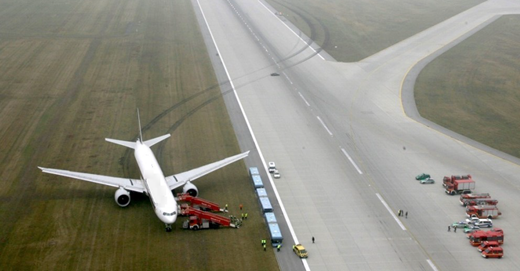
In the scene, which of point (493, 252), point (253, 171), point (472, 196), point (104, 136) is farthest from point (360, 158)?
point (104, 136)

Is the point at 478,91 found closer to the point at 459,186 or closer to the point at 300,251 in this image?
the point at 459,186

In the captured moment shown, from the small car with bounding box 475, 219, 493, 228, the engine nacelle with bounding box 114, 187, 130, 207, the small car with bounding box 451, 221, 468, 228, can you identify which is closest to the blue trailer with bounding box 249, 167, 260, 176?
the engine nacelle with bounding box 114, 187, 130, 207

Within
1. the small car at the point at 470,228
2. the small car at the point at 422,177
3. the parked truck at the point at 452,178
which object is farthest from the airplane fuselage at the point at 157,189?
the parked truck at the point at 452,178

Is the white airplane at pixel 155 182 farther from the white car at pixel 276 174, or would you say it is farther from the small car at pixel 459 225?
the small car at pixel 459 225

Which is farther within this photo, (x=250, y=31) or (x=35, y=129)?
(x=250, y=31)

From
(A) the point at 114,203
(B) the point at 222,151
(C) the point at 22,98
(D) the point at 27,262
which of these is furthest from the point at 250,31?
(D) the point at 27,262

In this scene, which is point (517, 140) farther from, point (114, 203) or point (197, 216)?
point (114, 203)
